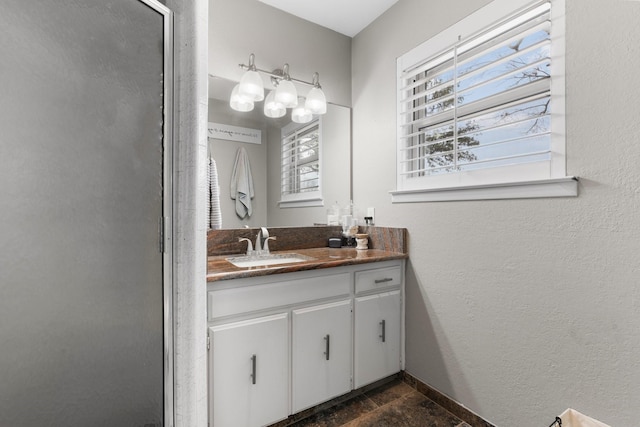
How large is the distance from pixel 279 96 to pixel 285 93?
0.05 m

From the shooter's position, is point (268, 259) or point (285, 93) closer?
point (268, 259)

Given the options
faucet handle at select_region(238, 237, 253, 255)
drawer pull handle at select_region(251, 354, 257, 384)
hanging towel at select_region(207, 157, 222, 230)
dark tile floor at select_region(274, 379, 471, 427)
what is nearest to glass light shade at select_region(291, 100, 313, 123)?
hanging towel at select_region(207, 157, 222, 230)

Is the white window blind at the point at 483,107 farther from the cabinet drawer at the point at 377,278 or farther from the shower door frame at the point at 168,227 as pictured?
the shower door frame at the point at 168,227

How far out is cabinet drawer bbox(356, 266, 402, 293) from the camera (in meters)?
1.75

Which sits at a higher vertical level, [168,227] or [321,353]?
[168,227]

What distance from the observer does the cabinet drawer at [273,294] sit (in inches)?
52.0

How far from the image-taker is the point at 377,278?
1.82 metres

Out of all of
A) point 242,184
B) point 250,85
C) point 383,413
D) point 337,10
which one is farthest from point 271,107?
point 383,413

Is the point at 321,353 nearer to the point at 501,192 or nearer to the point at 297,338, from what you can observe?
the point at 297,338

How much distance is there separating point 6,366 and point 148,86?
0.73m

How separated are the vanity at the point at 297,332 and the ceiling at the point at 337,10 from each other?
5.58 ft

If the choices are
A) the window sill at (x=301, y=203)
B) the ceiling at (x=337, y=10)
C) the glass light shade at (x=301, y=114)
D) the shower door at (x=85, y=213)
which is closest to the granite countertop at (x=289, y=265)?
the window sill at (x=301, y=203)

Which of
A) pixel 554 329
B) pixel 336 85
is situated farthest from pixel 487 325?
pixel 336 85

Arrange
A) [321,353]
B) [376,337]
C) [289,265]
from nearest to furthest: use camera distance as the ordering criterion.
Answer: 1. [289,265]
2. [321,353]
3. [376,337]
